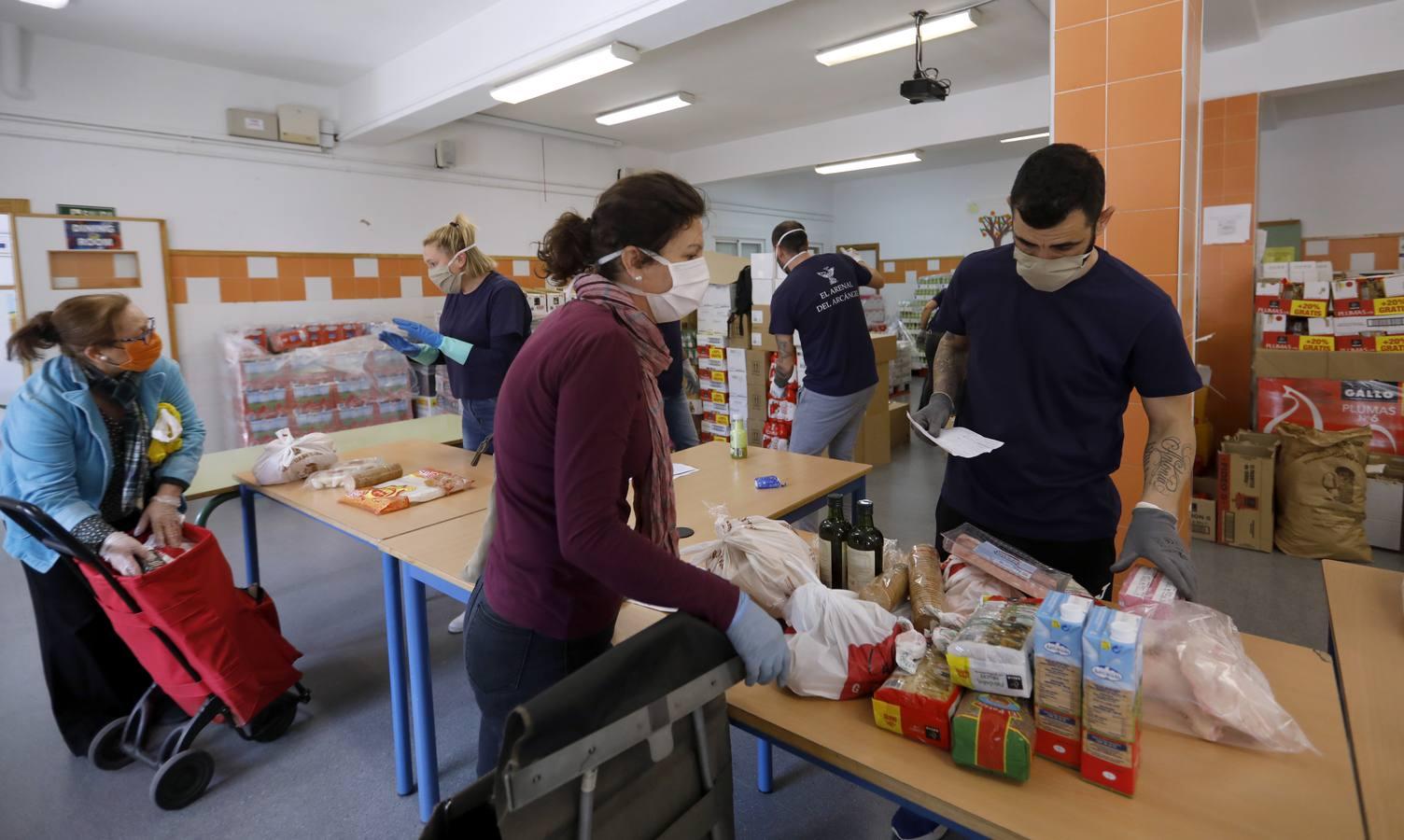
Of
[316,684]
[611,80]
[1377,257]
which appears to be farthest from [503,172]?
[1377,257]

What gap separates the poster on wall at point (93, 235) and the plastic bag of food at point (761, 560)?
5.66 metres

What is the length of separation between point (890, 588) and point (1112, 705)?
566 mm

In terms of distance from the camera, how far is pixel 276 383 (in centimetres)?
571

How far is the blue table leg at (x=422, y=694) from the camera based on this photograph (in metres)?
2.16

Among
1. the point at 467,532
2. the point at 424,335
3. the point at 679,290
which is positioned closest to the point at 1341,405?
the point at 679,290

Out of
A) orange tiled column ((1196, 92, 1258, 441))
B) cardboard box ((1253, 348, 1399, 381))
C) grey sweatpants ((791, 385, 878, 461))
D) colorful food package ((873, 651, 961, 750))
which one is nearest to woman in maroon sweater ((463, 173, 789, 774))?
colorful food package ((873, 651, 961, 750))

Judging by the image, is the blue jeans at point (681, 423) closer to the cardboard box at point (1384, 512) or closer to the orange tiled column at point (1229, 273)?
the cardboard box at point (1384, 512)

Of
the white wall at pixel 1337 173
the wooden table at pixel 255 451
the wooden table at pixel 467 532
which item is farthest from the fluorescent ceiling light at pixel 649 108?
the white wall at pixel 1337 173

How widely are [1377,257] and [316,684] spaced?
10.1 m

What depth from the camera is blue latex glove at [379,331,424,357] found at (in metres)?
3.23

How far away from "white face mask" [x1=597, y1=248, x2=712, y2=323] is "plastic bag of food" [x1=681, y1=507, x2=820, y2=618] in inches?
20.7

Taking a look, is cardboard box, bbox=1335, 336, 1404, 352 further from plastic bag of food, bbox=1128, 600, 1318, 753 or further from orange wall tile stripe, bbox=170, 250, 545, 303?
orange wall tile stripe, bbox=170, 250, 545, 303

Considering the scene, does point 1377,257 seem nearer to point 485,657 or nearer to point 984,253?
point 984,253

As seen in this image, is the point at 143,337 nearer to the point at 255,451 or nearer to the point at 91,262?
the point at 255,451
